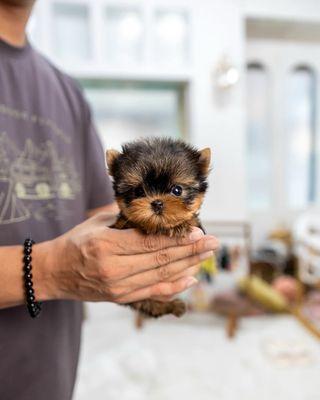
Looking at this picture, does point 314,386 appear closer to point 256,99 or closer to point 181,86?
point 181,86

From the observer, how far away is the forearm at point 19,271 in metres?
0.57

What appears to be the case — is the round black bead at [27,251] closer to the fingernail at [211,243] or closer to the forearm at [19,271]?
the forearm at [19,271]

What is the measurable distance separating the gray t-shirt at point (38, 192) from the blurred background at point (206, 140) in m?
1.53

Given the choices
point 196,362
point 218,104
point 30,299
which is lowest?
point 196,362

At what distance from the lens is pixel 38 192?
2.54 feet

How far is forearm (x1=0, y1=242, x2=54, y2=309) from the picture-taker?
1.87 feet

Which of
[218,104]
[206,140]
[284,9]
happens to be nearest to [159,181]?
[206,140]

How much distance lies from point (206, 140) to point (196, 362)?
1800 millimetres

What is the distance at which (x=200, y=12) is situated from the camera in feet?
9.55

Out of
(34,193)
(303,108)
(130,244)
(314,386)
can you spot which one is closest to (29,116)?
(34,193)

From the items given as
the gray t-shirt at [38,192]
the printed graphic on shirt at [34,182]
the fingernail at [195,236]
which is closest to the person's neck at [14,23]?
the gray t-shirt at [38,192]

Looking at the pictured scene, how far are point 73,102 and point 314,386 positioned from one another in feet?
6.91

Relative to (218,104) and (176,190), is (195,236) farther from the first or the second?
(218,104)

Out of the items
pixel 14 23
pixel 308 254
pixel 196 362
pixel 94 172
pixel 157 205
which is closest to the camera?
pixel 157 205
